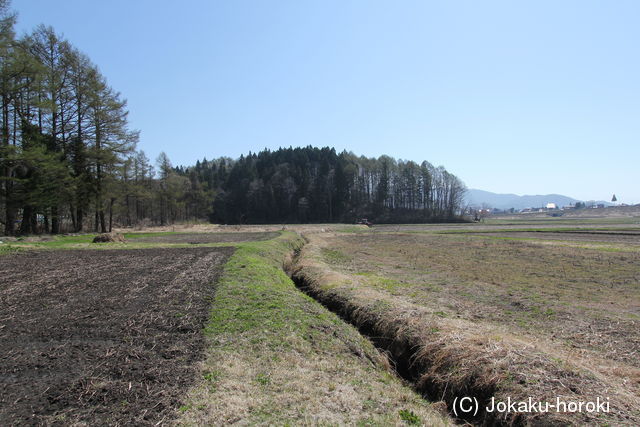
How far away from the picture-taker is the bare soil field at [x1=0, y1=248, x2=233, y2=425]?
14.9ft

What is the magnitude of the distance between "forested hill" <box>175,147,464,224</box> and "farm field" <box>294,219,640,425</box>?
94061mm

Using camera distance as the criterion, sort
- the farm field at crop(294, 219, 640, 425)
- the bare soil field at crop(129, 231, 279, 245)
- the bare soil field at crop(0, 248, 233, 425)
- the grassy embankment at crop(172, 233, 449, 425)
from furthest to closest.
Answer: the bare soil field at crop(129, 231, 279, 245) → the farm field at crop(294, 219, 640, 425) → the grassy embankment at crop(172, 233, 449, 425) → the bare soil field at crop(0, 248, 233, 425)

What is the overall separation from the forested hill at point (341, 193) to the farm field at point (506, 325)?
309ft

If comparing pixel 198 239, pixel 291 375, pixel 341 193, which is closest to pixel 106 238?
pixel 198 239

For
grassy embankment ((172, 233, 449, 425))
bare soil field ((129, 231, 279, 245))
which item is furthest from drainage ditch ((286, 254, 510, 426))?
bare soil field ((129, 231, 279, 245))

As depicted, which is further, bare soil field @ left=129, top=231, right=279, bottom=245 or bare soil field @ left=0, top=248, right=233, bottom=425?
bare soil field @ left=129, top=231, right=279, bottom=245

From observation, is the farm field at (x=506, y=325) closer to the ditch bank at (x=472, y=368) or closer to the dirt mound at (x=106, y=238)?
the ditch bank at (x=472, y=368)

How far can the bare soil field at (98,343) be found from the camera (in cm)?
454

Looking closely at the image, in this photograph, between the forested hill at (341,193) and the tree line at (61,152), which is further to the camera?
the forested hill at (341,193)

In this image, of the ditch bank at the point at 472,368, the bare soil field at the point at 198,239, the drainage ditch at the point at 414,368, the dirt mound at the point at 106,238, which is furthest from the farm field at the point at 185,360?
the bare soil field at the point at 198,239

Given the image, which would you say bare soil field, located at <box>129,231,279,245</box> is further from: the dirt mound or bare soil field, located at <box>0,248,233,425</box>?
bare soil field, located at <box>0,248,233,425</box>

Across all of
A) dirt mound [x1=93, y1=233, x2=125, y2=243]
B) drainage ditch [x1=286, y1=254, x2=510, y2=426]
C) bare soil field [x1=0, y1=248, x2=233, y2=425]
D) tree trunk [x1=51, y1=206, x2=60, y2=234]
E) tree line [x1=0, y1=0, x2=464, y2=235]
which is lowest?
drainage ditch [x1=286, y1=254, x2=510, y2=426]

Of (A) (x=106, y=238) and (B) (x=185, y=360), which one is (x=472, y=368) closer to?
(B) (x=185, y=360)

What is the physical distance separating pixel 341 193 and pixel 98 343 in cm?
10796
